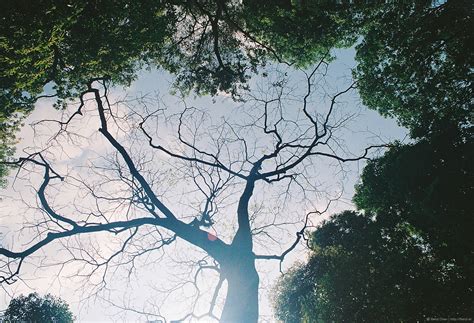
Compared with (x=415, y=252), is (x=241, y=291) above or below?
below

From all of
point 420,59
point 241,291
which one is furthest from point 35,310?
point 420,59

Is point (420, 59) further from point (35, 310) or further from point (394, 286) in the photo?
point (35, 310)

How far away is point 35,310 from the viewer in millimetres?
26625

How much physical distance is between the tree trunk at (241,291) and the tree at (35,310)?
97.3 feet

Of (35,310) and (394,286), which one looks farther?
(35,310)

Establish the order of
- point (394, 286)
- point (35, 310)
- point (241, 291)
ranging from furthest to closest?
point (35, 310) → point (394, 286) → point (241, 291)

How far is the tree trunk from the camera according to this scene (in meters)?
5.97

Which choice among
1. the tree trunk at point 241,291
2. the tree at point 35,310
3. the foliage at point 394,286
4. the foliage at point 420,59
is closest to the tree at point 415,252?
the foliage at point 394,286

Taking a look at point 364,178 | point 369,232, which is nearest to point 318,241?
point 369,232

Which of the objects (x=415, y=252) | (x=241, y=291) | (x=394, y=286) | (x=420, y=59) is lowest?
(x=241, y=291)

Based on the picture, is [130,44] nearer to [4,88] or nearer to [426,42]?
[4,88]

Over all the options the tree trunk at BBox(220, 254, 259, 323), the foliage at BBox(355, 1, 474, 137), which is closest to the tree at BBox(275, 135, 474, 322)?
the foliage at BBox(355, 1, 474, 137)

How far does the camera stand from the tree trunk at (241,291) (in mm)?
5969

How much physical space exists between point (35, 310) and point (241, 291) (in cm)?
3027
